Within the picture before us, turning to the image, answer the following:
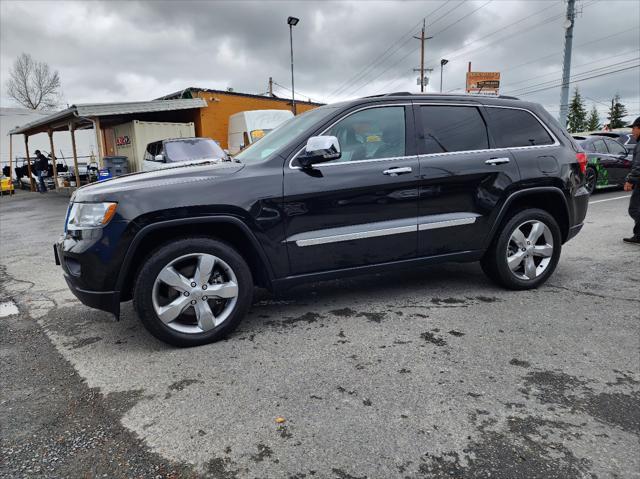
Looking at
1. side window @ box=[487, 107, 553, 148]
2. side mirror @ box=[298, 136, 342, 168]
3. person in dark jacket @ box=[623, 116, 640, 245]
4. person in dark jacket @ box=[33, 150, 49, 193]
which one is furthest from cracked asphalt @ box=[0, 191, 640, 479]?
person in dark jacket @ box=[33, 150, 49, 193]

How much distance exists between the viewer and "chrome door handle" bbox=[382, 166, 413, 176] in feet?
12.0

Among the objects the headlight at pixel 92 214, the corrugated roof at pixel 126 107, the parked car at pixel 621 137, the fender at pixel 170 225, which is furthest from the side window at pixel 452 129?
the corrugated roof at pixel 126 107

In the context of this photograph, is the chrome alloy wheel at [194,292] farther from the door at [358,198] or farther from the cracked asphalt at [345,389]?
the door at [358,198]

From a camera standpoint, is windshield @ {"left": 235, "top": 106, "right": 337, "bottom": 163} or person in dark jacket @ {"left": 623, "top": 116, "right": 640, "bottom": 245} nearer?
windshield @ {"left": 235, "top": 106, "right": 337, "bottom": 163}

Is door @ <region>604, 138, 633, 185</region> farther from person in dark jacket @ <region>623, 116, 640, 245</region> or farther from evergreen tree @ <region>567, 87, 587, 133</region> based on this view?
evergreen tree @ <region>567, 87, 587, 133</region>

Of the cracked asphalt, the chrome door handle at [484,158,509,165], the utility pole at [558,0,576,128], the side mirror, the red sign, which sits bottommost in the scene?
the cracked asphalt

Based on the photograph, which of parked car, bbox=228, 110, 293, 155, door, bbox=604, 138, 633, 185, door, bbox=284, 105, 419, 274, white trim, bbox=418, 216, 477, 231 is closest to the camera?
door, bbox=284, 105, 419, 274

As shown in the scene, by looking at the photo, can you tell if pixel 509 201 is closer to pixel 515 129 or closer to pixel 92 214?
pixel 515 129

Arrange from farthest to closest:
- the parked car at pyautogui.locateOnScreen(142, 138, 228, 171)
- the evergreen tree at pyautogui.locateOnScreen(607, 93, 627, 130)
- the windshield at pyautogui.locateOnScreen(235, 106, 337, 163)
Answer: the evergreen tree at pyautogui.locateOnScreen(607, 93, 627, 130), the parked car at pyautogui.locateOnScreen(142, 138, 228, 171), the windshield at pyautogui.locateOnScreen(235, 106, 337, 163)

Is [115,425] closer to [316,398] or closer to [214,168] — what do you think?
[316,398]

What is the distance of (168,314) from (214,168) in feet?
3.67

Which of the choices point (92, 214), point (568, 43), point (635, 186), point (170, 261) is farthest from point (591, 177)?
point (92, 214)

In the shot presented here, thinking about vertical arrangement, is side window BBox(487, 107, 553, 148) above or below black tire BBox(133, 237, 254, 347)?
above

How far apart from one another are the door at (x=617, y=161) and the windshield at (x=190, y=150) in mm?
9886
